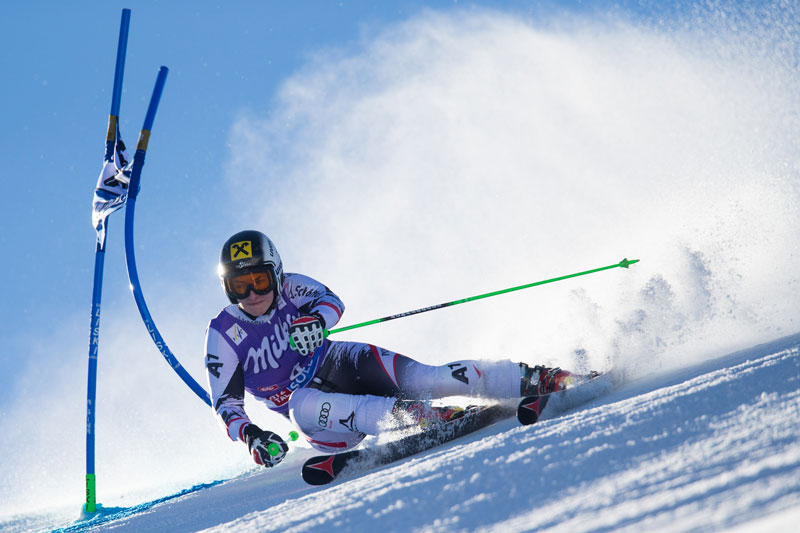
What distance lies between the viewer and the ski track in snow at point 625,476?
117 centimetres

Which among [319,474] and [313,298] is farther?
[313,298]

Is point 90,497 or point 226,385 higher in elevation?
point 226,385

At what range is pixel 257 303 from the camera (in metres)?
4.12

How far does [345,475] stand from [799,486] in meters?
2.51

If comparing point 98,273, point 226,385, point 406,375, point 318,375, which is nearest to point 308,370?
point 318,375

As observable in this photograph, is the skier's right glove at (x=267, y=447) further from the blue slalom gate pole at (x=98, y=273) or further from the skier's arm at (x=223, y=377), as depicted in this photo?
the blue slalom gate pole at (x=98, y=273)

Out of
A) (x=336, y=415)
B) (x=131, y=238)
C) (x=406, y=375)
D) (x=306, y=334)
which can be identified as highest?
(x=131, y=238)

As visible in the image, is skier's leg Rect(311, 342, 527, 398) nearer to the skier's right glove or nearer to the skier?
the skier

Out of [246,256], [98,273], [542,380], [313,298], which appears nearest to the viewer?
[542,380]

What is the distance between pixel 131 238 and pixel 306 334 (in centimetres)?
270

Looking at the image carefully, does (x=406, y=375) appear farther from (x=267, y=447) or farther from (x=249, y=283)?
(x=249, y=283)

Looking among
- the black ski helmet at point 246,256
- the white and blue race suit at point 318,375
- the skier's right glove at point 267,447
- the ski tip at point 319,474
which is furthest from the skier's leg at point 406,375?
the ski tip at point 319,474

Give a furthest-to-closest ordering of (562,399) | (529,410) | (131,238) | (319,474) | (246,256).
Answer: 1. (131,238)
2. (246,256)
3. (562,399)
4. (319,474)
5. (529,410)

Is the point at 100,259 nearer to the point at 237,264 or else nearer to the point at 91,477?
the point at 91,477
